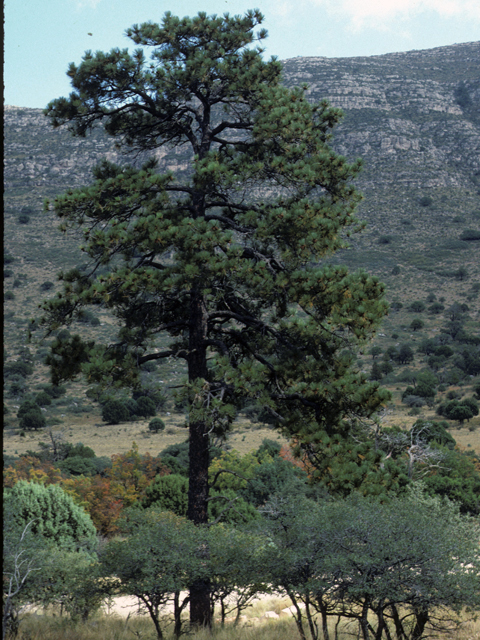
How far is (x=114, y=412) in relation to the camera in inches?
1812

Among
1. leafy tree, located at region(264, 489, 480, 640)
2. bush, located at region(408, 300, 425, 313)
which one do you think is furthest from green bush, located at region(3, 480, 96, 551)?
bush, located at region(408, 300, 425, 313)

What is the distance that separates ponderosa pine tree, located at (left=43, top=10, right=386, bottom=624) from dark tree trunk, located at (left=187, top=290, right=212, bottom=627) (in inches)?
0.9

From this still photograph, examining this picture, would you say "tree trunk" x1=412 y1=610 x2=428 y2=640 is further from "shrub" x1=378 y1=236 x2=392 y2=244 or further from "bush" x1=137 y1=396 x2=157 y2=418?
"shrub" x1=378 y1=236 x2=392 y2=244

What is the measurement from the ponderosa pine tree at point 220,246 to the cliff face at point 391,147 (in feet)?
157

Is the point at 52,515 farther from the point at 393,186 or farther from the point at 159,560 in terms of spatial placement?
the point at 393,186

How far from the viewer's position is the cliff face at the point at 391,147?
6512 cm

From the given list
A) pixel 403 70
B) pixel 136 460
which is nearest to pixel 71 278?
pixel 136 460

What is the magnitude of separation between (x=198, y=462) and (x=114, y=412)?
125ft

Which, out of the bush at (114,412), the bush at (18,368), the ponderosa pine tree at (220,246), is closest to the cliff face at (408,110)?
the bush at (114,412)

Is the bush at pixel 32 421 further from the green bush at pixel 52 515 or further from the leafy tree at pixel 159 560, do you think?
the leafy tree at pixel 159 560

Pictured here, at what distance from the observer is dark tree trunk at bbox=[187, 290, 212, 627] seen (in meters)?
8.89

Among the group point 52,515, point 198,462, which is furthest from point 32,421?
point 198,462

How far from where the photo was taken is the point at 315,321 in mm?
9375

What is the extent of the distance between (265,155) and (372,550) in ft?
21.2
